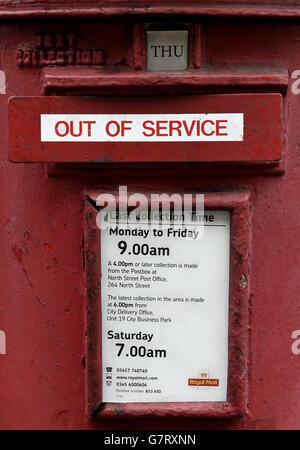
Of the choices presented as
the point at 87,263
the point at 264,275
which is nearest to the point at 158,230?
the point at 87,263

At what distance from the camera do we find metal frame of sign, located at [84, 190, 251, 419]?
134 cm

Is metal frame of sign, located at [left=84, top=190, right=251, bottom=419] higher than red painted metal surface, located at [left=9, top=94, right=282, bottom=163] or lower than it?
lower

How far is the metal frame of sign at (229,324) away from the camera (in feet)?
4.40

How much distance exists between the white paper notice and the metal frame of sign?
20mm

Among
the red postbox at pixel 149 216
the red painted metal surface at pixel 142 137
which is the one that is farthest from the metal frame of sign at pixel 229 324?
the red painted metal surface at pixel 142 137

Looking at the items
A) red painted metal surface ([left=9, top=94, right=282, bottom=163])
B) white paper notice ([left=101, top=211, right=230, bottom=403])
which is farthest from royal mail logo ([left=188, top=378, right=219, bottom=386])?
red painted metal surface ([left=9, top=94, right=282, bottom=163])

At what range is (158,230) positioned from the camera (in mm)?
1363

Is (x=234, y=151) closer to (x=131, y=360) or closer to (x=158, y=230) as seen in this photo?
(x=158, y=230)

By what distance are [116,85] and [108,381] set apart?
2.77 ft

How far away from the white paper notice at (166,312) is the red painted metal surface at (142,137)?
0.63 feet

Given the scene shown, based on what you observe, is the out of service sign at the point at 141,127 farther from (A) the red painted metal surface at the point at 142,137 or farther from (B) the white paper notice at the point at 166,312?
(B) the white paper notice at the point at 166,312

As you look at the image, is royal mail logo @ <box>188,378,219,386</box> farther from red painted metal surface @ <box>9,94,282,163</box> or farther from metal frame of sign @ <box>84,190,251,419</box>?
red painted metal surface @ <box>9,94,282,163</box>

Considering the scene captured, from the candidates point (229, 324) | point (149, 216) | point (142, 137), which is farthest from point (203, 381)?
point (142, 137)

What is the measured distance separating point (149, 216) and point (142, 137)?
22cm
